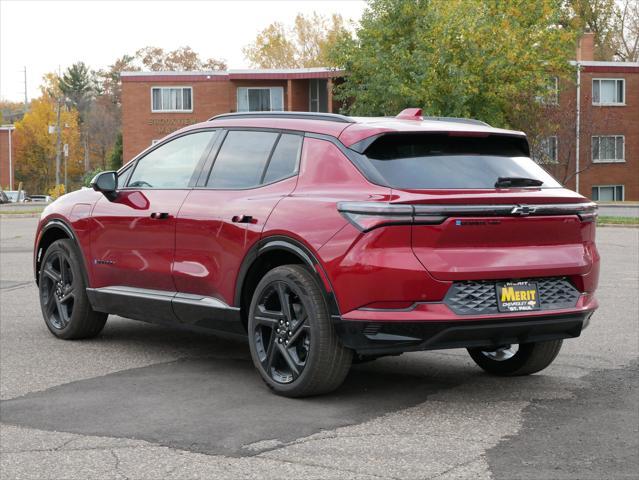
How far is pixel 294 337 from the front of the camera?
6305mm

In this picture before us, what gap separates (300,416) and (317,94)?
52.7m

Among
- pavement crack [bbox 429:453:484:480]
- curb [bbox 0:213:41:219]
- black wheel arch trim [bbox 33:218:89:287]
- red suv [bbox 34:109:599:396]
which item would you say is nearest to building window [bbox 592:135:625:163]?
curb [bbox 0:213:41:219]

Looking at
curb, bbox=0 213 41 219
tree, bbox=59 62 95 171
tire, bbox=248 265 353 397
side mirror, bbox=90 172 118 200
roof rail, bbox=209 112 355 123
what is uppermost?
tree, bbox=59 62 95 171

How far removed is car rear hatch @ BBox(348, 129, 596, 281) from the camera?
228 inches

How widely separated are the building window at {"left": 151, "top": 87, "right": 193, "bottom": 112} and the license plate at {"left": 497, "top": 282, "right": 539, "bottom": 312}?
5319 centimetres

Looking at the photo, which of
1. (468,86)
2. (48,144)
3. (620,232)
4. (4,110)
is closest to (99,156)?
(48,144)

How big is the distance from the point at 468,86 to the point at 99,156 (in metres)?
86.4

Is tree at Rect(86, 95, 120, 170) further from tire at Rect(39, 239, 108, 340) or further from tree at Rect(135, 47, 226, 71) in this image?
tire at Rect(39, 239, 108, 340)

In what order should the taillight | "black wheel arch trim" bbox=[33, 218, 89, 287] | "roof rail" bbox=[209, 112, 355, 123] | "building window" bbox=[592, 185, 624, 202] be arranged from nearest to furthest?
the taillight → "roof rail" bbox=[209, 112, 355, 123] → "black wheel arch trim" bbox=[33, 218, 89, 287] → "building window" bbox=[592, 185, 624, 202]

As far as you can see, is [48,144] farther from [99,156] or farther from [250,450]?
[250,450]

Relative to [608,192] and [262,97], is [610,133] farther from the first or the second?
[262,97]

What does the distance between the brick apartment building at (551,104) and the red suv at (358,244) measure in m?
39.5

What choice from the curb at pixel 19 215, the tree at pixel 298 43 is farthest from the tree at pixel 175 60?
the curb at pixel 19 215

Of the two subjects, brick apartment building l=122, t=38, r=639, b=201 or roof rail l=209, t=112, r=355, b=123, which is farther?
brick apartment building l=122, t=38, r=639, b=201
